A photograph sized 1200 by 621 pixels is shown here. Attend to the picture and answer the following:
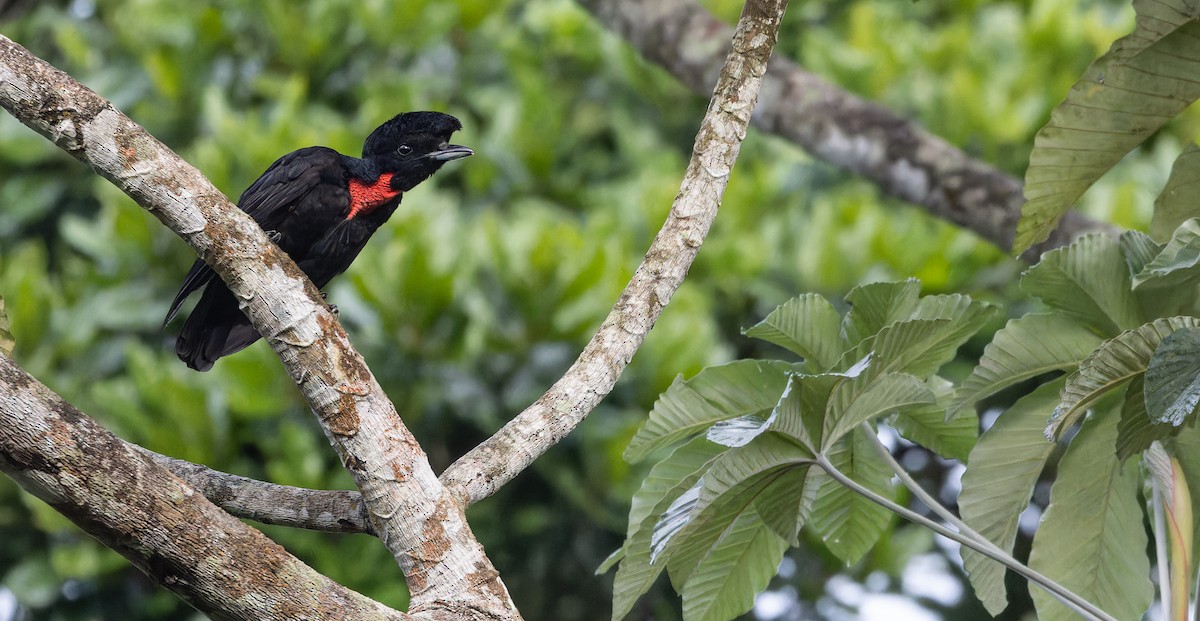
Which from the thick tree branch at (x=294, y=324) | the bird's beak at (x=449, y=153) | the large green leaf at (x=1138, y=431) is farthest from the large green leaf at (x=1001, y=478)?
the bird's beak at (x=449, y=153)

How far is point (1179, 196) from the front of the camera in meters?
2.19

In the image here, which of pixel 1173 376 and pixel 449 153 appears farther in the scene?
pixel 449 153

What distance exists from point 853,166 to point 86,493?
8.34ft

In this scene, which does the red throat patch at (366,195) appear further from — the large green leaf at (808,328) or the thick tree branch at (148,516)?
the thick tree branch at (148,516)

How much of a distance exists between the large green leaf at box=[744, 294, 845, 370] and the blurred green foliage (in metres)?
1.89

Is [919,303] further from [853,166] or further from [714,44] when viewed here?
[714,44]

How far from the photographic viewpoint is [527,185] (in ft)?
16.4

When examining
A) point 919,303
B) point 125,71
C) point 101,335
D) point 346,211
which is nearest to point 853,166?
point 346,211

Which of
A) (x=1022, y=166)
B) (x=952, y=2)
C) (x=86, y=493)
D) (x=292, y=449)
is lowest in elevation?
(x=86, y=493)

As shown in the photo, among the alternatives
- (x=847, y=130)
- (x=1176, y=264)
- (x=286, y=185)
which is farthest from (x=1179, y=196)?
(x=286, y=185)

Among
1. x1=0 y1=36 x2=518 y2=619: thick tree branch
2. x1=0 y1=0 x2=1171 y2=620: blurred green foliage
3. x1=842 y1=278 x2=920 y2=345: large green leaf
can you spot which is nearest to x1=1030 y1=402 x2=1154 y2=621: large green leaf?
x1=842 y1=278 x2=920 y2=345: large green leaf

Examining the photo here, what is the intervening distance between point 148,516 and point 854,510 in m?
1.26

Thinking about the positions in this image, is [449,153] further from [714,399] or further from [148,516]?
[148,516]

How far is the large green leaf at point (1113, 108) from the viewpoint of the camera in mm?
2033
